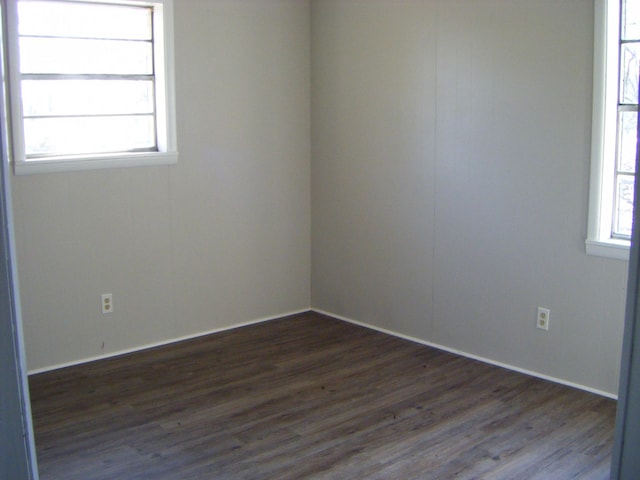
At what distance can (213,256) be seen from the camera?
5.14 meters

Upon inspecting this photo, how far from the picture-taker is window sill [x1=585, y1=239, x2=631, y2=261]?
391 centimetres

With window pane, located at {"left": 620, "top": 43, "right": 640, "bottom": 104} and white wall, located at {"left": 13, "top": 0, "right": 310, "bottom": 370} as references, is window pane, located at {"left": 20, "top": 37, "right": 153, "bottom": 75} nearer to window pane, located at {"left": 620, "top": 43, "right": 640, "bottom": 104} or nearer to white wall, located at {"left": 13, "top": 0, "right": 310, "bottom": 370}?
white wall, located at {"left": 13, "top": 0, "right": 310, "bottom": 370}

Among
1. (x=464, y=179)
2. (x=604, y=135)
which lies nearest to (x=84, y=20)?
(x=464, y=179)

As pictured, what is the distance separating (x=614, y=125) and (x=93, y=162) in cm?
286

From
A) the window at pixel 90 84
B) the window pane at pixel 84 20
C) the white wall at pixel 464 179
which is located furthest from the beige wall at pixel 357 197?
the window pane at pixel 84 20

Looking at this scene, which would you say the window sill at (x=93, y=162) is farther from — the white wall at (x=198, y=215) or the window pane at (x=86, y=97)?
the window pane at (x=86, y=97)

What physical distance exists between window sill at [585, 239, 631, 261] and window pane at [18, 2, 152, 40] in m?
2.84

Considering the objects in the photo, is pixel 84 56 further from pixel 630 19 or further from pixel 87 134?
pixel 630 19

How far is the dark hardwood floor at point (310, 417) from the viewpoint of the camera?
336cm

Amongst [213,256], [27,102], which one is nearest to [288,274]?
[213,256]

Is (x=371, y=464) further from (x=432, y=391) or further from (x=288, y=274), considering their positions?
(x=288, y=274)

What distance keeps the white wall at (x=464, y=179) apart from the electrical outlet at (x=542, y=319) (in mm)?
32

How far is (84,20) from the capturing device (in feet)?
14.7

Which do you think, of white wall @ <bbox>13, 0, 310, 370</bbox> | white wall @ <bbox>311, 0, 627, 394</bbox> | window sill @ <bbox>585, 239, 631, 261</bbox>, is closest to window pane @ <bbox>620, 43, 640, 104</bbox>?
white wall @ <bbox>311, 0, 627, 394</bbox>
